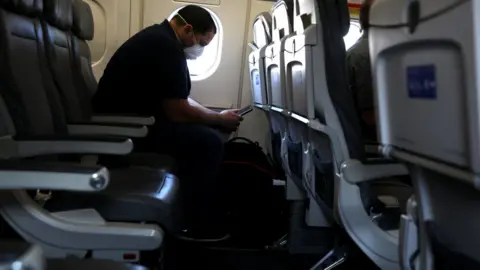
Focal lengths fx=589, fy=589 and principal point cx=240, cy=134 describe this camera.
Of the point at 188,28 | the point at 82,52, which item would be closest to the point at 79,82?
the point at 82,52

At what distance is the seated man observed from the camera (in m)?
3.49

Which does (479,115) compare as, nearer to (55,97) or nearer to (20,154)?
(20,154)

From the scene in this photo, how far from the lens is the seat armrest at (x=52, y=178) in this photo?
152 cm

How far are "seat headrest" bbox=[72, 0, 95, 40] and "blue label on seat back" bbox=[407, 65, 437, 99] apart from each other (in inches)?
108

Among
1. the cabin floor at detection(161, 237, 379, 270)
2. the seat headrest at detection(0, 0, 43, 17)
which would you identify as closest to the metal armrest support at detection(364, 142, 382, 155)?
the cabin floor at detection(161, 237, 379, 270)

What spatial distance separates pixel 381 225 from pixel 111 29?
302cm

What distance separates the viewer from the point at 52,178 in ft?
5.07

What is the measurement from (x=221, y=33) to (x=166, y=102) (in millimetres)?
1241

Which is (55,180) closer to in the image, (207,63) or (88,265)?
(88,265)

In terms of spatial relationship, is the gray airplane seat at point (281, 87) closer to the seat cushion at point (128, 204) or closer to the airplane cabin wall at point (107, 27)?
the seat cushion at point (128, 204)

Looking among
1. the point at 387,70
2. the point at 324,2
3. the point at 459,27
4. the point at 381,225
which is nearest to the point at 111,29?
the point at 324,2

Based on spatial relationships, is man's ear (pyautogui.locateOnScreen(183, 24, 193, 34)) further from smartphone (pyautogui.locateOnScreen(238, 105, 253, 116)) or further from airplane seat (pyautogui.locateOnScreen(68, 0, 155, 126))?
smartphone (pyautogui.locateOnScreen(238, 105, 253, 116))

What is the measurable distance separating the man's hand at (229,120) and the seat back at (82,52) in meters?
0.93

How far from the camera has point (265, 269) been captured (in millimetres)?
3256
